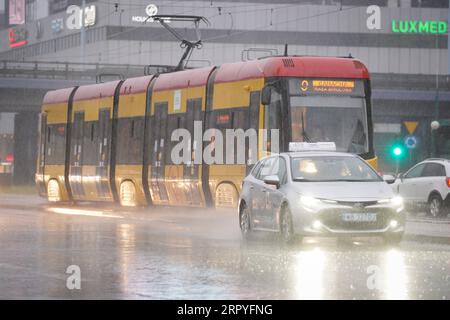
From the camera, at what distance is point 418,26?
12106cm

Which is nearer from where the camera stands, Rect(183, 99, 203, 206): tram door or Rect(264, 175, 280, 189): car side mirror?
Rect(264, 175, 280, 189): car side mirror

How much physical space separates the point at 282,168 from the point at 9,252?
4.96 metres

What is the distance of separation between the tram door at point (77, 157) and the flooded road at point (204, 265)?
13166 mm

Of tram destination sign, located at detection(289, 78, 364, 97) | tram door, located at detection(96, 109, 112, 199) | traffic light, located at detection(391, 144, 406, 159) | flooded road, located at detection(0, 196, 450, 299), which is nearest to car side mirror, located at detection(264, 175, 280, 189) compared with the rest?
flooded road, located at detection(0, 196, 450, 299)

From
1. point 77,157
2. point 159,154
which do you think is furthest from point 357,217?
point 77,157

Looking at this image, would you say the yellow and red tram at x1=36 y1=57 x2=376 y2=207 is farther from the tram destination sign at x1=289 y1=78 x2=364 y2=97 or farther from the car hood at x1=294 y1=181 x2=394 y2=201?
the car hood at x1=294 y1=181 x2=394 y2=201

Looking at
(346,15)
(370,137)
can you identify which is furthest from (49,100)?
(346,15)

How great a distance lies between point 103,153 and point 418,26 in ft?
284

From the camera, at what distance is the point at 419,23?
398 feet

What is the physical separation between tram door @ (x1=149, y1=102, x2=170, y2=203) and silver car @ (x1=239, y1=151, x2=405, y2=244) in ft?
39.2

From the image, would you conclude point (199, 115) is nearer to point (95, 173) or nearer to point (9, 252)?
point (95, 173)

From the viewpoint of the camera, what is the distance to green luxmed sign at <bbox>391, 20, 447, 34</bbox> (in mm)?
120812

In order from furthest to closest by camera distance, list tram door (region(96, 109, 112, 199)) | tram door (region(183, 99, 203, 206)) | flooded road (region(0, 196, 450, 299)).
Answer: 1. tram door (region(96, 109, 112, 199))
2. tram door (region(183, 99, 203, 206))
3. flooded road (region(0, 196, 450, 299))
